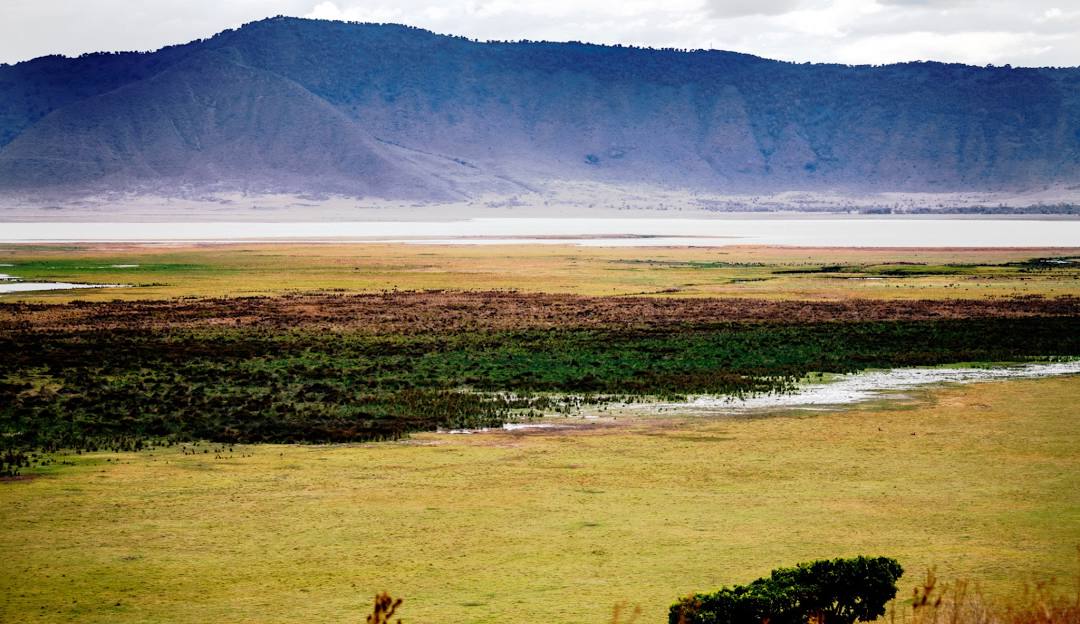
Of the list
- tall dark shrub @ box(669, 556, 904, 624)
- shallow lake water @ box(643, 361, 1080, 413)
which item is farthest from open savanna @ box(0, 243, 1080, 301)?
tall dark shrub @ box(669, 556, 904, 624)

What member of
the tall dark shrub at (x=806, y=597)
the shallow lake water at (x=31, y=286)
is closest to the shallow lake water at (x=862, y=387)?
the tall dark shrub at (x=806, y=597)

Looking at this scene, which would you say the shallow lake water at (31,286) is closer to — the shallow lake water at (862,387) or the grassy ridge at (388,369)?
the grassy ridge at (388,369)

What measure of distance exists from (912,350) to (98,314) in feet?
88.6

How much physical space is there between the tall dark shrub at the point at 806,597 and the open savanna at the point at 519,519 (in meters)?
1.92

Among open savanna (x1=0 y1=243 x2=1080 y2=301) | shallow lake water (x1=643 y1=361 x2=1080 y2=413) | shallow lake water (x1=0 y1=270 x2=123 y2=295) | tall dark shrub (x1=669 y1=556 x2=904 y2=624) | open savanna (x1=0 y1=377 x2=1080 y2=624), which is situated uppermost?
open savanna (x1=0 y1=243 x2=1080 y2=301)

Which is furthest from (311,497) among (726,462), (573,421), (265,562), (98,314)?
(98,314)

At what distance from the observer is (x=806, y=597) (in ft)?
33.2

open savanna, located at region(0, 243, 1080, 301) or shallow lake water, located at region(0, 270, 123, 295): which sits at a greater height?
open savanna, located at region(0, 243, 1080, 301)

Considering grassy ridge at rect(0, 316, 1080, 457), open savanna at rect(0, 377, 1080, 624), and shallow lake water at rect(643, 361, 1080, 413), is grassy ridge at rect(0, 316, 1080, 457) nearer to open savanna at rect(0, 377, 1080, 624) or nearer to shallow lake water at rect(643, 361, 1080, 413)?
shallow lake water at rect(643, 361, 1080, 413)

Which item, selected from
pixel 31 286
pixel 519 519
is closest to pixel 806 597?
pixel 519 519

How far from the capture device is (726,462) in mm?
19719

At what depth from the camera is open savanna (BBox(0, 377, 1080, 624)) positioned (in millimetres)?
12734

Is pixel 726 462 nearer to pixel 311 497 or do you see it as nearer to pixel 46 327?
pixel 311 497

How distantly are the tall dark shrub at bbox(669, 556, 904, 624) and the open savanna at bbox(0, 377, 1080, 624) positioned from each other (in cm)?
192
